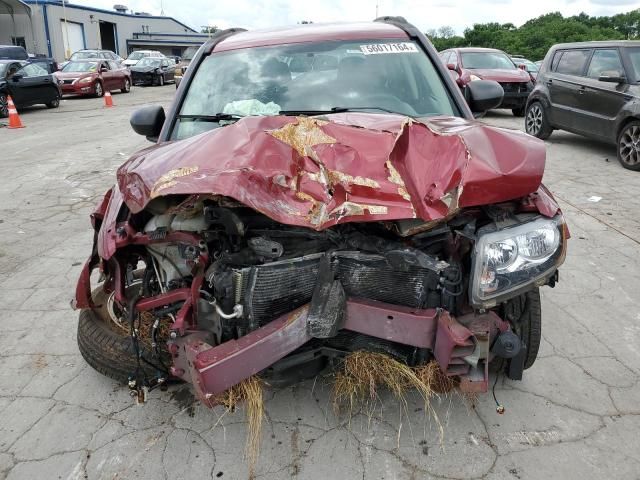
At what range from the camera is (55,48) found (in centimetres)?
4025

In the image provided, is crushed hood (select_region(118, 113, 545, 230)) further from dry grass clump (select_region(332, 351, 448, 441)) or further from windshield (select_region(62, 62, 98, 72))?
windshield (select_region(62, 62, 98, 72))

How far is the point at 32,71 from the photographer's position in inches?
590

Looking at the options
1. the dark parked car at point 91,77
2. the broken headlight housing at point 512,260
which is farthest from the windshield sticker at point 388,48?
the dark parked car at point 91,77

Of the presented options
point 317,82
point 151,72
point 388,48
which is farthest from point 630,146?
point 151,72

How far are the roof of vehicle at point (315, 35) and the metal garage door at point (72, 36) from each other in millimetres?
41989

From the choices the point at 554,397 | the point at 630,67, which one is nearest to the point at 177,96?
the point at 554,397

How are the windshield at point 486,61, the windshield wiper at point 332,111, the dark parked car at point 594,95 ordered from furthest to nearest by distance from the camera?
1. the windshield at point 486,61
2. the dark parked car at point 594,95
3. the windshield wiper at point 332,111

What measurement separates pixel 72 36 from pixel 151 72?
74.2ft

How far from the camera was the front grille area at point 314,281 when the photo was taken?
7.02 feet

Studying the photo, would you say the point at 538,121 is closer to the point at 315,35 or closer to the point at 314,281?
the point at 315,35

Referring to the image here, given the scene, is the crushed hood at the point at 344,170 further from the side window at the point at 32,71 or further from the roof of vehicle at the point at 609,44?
the side window at the point at 32,71

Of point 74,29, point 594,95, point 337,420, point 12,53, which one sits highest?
point 74,29

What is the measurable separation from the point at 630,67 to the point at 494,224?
7.29 meters

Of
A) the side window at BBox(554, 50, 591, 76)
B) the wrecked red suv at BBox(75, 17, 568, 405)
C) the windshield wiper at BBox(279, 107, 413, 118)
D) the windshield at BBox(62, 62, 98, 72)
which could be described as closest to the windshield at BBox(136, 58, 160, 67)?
the windshield at BBox(62, 62, 98, 72)
